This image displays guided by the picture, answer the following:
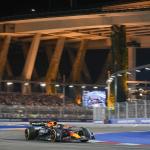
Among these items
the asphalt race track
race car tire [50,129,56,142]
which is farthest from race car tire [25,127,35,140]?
race car tire [50,129,56,142]

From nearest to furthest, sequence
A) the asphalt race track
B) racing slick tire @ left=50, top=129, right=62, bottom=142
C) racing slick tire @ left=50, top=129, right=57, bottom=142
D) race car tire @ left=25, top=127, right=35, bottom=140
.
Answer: the asphalt race track → racing slick tire @ left=50, top=129, right=62, bottom=142 → racing slick tire @ left=50, top=129, right=57, bottom=142 → race car tire @ left=25, top=127, right=35, bottom=140

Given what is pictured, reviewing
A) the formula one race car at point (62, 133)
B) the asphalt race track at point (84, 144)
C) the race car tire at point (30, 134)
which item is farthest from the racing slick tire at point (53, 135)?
the race car tire at point (30, 134)

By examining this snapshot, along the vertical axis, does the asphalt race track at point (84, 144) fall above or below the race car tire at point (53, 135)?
below

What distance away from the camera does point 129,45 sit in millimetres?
85438

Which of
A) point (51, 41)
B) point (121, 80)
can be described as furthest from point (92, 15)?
point (51, 41)

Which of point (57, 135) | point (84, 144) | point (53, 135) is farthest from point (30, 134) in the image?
point (84, 144)

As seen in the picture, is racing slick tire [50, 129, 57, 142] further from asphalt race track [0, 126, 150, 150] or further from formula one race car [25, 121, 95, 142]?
asphalt race track [0, 126, 150, 150]

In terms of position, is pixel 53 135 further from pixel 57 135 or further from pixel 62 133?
pixel 62 133

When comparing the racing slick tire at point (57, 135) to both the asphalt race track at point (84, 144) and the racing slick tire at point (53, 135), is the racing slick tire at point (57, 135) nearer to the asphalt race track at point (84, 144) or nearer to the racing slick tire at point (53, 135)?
the racing slick tire at point (53, 135)

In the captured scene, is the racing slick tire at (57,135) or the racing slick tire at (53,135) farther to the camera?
the racing slick tire at (53,135)

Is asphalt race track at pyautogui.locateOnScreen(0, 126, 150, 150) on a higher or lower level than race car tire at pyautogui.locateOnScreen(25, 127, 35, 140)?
lower

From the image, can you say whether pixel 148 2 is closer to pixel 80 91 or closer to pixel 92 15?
pixel 92 15

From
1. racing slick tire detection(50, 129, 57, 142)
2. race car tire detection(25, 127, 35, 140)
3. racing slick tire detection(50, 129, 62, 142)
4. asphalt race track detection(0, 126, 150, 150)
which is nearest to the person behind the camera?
asphalt race track detection(0, 126, 150, 150)

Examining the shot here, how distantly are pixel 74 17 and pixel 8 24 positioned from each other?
13.7 metres
